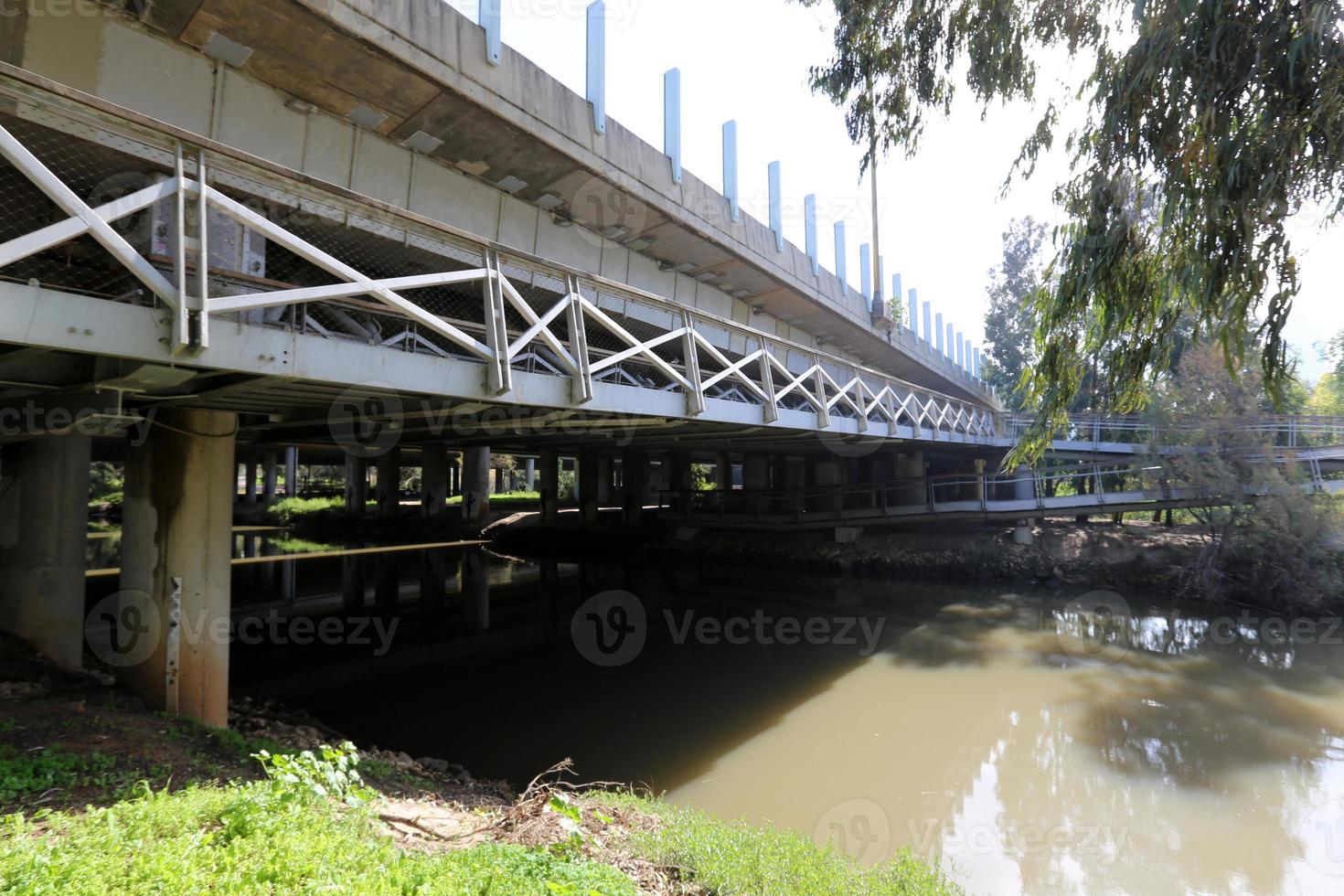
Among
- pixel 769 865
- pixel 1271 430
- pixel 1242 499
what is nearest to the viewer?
pixel 769 865

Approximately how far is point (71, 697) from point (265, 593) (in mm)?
12360

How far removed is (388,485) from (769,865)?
31416mm

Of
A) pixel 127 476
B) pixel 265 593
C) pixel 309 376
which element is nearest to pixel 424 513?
pixel 265 593

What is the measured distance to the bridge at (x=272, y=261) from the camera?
12.6 ft

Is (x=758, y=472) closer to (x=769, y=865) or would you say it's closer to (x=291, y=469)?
(x=769, y=865)

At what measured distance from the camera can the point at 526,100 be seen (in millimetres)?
7262

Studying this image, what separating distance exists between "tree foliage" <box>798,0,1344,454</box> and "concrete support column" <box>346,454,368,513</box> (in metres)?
31.5

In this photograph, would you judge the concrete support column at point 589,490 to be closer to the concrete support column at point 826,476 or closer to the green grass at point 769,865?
the concrete support column at point 826,476

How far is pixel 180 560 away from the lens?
6105mm

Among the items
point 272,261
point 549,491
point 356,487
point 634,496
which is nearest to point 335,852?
point 272,261

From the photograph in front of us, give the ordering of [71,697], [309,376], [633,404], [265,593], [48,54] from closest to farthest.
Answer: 1. [309,376]
2. [48,54]
3. [71,697]
4. [633,404]
5. [265,593]

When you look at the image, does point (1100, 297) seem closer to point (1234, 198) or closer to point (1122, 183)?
Answer: point (1122, 183)

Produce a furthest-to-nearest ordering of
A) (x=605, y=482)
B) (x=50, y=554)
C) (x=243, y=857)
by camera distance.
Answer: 1. (x=605, y=482)
2. (x=50, y=554)
3. (x=243, y=857)

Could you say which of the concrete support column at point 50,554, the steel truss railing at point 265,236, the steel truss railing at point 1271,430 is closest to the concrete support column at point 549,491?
the steel truss railing at point 1271,430
